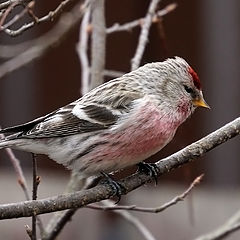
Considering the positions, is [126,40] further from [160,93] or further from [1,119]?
[160,93]

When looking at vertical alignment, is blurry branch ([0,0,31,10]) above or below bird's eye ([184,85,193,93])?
above

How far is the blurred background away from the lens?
299 inches

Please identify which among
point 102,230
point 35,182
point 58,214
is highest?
point 35,182

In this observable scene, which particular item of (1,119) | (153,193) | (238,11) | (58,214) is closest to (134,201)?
(153,193)

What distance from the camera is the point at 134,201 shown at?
7531mm

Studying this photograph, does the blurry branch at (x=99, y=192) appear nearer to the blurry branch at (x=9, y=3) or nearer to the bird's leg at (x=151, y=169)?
the bird's leg at (x=151, y=169)

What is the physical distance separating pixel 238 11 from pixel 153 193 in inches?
73.1

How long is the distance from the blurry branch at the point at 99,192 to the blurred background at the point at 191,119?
4.26m

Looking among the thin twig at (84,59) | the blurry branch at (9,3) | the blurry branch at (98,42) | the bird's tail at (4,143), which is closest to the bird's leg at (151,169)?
the bird's tail at (4,143)

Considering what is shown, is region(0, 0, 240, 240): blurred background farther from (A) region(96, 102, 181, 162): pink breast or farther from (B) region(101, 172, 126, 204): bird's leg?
(B) region(101, 172, 126, 204): bird's leg

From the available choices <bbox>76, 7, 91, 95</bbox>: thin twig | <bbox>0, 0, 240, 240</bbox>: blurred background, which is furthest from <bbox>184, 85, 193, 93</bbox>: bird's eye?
<bbox>0, 0, 240, 240</bbox>: blurred background

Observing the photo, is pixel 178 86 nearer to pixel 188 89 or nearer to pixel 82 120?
pixel 188 89

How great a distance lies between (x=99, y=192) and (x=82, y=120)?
725 millimetres

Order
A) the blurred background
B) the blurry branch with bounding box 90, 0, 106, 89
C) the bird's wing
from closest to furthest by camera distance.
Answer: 1. the bird's wing
2. the blurry branch with bounding box 90, 0, 106, 89
3. the blurred background
